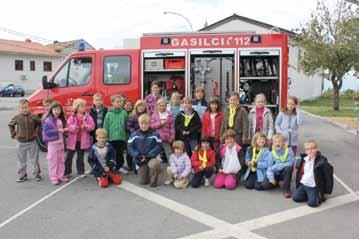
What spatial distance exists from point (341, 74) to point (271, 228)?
21.0m

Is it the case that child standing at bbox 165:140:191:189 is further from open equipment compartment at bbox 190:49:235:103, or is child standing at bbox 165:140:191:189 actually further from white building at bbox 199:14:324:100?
white building at bbox 199:14:324:100

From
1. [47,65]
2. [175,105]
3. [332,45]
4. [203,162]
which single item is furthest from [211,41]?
[47,65]

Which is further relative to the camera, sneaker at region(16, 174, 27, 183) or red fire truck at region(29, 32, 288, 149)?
red fire truck at region(29, 32, 288, 149)

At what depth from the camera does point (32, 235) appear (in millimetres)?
5062

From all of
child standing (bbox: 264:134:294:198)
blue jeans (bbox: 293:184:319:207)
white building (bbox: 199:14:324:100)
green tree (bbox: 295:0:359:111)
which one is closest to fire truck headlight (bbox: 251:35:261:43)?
child standing (bbox: 264:134:294:198)

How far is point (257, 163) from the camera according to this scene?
7141 millimetres

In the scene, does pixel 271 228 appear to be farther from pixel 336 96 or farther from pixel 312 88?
pixel 312 88

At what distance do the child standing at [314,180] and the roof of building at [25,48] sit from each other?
5488 centimetres

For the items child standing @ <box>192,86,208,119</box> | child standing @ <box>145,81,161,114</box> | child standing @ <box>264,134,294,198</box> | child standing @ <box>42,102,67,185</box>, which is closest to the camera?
child standing @ <box>264,134,294,198</box>

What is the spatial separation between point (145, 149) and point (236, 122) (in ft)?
5.66

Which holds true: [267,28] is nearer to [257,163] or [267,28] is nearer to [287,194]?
[257,163]

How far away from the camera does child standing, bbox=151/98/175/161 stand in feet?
27.2

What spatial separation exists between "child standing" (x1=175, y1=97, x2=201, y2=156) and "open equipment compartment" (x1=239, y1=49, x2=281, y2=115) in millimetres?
2014

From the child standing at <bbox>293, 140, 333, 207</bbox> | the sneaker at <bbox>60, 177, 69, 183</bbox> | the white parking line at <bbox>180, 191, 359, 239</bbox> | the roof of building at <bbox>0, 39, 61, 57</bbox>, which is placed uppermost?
the roof of building at <bbox>0, 39, 61, 57</bbox>
